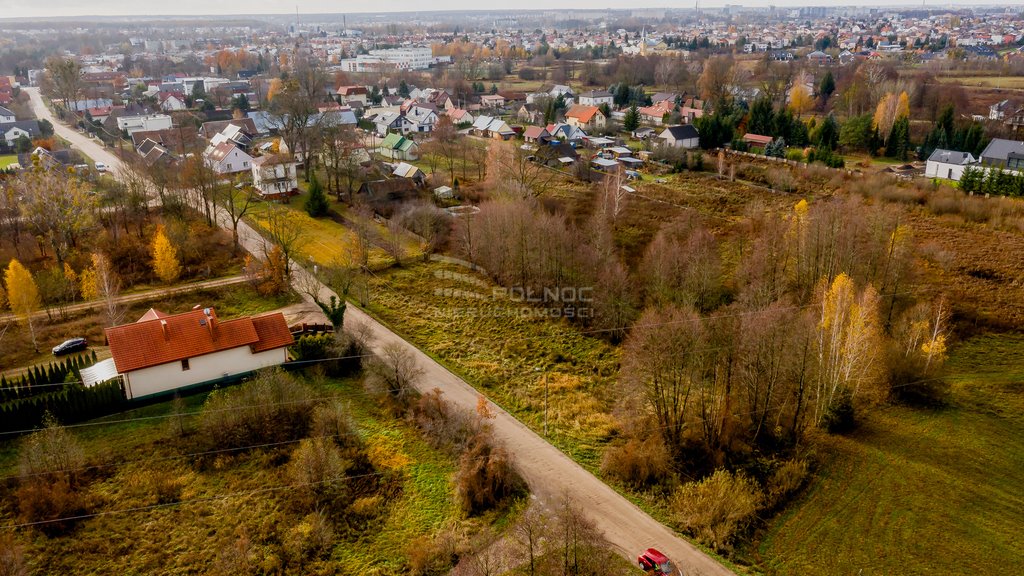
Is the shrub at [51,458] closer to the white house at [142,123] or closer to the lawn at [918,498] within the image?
the lawn at [918,498]

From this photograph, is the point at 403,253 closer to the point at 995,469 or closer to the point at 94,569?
the point at 94,569

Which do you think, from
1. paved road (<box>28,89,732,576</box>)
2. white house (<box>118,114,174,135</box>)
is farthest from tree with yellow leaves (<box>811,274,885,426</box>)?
white house (<box>118,114,174,135</box>)

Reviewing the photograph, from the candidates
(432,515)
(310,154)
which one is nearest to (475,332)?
(432,515)

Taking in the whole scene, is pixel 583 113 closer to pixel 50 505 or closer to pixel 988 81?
pixel 988 81

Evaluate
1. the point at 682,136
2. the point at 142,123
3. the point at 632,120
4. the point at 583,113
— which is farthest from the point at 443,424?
the point at 142,123

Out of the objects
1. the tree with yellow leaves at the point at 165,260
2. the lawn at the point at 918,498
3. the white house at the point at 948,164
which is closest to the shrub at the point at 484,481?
the lawn at the point at 918,498

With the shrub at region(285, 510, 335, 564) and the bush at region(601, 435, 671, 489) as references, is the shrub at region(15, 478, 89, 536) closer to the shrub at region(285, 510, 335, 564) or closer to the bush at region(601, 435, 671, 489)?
the shrub at region(285, 510, 335, 564)

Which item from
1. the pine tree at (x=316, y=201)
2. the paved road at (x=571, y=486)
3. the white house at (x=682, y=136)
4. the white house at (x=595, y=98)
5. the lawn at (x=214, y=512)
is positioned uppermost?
the white house at (x=595, y=98)
